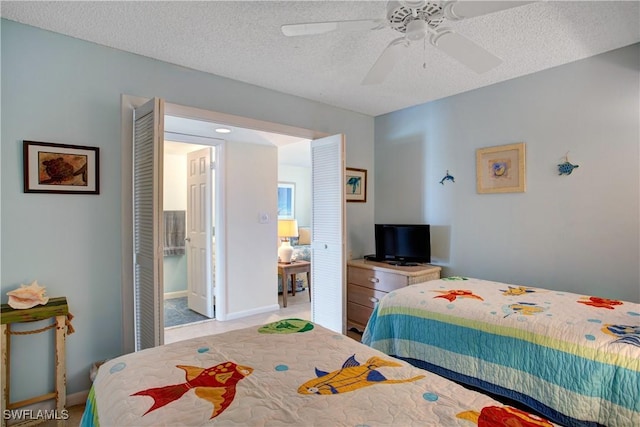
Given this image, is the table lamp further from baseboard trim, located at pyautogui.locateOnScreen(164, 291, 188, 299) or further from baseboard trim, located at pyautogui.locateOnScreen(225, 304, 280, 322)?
baseboard trim, located at pyautogui.locateOnScreen(164, 291, 188, 299)

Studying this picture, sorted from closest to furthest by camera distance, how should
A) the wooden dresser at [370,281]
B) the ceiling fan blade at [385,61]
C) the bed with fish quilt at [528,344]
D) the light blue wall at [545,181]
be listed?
the bed with fish quilt at [528,344] → the ceiling fan blade at [385,61] → the light blue wall at [545,181] → the wooden dresser at [370,281]

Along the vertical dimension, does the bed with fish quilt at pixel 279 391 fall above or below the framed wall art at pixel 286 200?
below

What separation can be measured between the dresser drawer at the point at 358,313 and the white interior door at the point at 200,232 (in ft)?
5.78

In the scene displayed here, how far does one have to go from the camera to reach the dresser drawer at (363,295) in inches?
135

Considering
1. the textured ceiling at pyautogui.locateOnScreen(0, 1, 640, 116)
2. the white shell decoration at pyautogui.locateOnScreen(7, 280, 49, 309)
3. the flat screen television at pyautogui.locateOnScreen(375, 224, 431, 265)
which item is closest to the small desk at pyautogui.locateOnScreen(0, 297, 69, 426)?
the white shell decoration at pyautogui.locateOnScreen(7, 280, 49, 309)

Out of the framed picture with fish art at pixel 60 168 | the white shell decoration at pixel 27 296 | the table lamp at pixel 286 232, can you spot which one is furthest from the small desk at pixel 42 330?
the table lamp at pixel 286 232

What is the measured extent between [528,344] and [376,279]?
67.0 inches

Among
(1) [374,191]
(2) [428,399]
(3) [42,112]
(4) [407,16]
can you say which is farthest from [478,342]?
(3) [42,112]

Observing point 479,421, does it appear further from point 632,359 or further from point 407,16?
point 407,16

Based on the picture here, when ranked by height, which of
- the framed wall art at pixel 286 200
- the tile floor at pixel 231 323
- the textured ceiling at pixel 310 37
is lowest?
the tile floor at pixel 231 323

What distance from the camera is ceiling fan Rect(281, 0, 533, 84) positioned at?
1.50 meters

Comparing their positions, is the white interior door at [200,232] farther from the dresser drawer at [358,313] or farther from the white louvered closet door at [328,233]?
the dresser drawer at [358,313]

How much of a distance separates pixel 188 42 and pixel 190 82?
1.58ft

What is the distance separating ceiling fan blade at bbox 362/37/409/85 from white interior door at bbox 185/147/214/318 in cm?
274
